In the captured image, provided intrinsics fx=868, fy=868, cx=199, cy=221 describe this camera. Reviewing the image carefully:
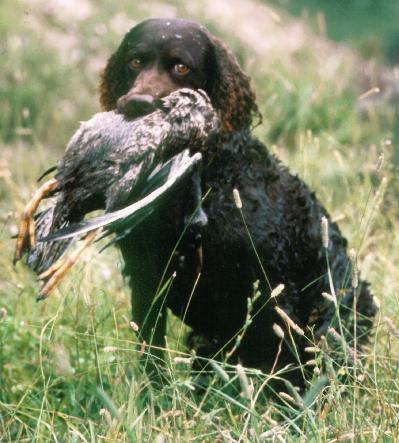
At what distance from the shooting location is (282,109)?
6406 millimetres

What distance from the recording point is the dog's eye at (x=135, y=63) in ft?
10.6

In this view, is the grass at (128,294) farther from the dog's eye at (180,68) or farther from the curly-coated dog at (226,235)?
the dog's eye at (180,68)

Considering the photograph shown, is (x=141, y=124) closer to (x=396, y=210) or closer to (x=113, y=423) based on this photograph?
(x=113, y=423)

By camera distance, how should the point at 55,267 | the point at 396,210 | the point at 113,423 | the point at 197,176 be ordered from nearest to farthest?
1. the point at 113,423
2. the point at 55,267
3. the point at 197,176
4. the point at 396,210

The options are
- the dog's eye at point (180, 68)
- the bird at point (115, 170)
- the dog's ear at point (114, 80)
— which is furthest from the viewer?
the dog's ear at point (114, 80)

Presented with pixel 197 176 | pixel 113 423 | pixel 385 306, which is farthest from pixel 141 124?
pixel 385 306

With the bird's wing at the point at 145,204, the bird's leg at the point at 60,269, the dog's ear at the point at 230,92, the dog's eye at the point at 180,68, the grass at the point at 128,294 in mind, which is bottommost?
the grass at the point at 128,294

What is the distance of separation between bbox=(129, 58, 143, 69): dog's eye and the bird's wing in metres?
0.65

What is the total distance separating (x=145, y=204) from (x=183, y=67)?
834 millimetres

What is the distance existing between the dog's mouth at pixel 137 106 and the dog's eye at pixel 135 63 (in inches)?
16.3

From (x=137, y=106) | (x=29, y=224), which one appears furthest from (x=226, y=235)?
(x=29, y=224)

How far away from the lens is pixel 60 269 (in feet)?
7.91

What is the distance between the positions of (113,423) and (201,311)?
3.37ft

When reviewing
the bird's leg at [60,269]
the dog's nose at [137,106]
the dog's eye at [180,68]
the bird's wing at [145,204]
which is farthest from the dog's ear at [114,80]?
the bird's leg at [60,269]
